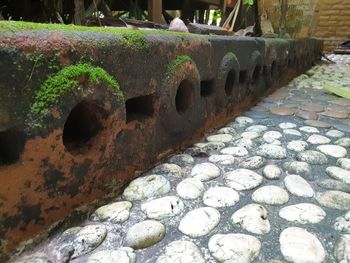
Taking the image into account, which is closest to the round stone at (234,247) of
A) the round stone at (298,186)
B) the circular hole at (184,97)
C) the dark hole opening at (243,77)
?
the round stone at (298,186)

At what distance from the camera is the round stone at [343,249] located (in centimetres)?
91

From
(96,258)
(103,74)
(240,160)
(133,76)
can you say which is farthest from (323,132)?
(96,258)

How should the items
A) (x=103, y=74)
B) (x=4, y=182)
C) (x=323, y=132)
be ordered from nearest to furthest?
(x=4, y=182), (x=103, y=74), (x=323, y=132)

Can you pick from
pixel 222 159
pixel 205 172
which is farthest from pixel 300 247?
pixel 222 159

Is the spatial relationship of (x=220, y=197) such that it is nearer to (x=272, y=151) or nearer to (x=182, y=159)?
(x=182, y=159)

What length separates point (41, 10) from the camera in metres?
3.15

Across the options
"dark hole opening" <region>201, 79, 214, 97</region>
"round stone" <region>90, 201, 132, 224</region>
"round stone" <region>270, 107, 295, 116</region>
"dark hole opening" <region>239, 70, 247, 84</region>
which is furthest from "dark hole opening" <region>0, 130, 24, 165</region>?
"round stone" <region>270, 107, 295, 116</region>

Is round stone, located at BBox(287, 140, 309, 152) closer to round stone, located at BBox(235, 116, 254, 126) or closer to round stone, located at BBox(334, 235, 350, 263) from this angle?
round stone, located at BBox(235, 116, 254, 126)

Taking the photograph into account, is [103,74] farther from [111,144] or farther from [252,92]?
[252,92]

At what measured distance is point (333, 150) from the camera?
5.66 feet

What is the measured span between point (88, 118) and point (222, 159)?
71 centimetres

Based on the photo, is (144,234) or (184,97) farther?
(184,97)

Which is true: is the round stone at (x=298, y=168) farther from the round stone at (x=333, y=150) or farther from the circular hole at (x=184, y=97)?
the circular hole at (x=184, y=97)

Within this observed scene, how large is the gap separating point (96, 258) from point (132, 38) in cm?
78
